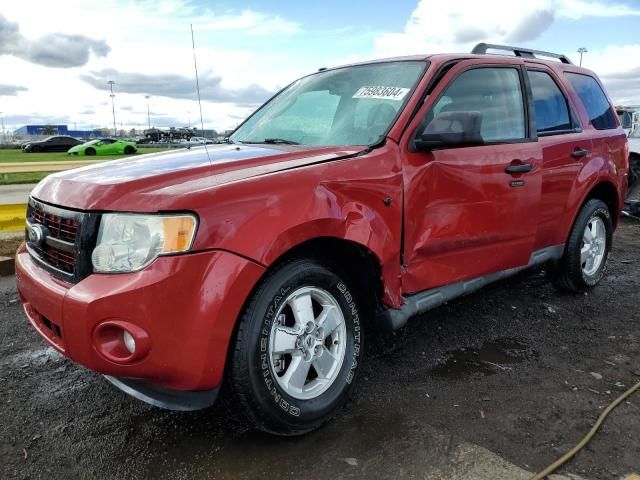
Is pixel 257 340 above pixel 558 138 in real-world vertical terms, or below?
below

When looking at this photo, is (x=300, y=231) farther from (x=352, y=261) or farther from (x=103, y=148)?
(x=103, y=148)

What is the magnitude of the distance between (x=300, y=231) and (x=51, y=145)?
42117 mm

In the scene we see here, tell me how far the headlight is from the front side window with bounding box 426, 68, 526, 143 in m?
1.76

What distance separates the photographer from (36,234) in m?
2.57

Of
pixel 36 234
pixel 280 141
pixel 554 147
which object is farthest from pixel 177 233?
pixel 554 147

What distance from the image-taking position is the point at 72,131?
84.6 m

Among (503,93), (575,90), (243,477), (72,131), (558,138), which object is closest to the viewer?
→ (243,477)

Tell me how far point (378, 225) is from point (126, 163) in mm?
1358

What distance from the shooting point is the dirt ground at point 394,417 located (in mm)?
2355

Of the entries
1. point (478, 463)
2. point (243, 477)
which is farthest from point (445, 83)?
point (243, 477)

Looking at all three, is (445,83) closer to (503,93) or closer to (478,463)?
(503,93)

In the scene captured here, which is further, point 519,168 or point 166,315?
point 519,168

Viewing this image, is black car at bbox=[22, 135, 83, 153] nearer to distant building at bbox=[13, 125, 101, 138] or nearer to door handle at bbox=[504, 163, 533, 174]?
door handle at bbox=[504, 163, 533, 174]

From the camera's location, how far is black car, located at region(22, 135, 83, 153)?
124ft
